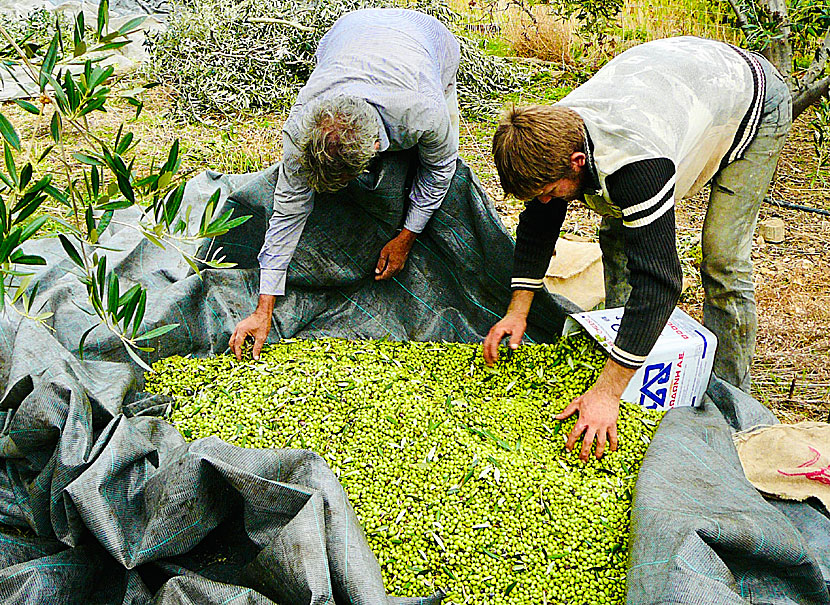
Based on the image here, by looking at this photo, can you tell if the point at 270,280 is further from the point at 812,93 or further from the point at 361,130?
the point at 812,93

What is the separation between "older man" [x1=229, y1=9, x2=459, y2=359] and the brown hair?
49cm

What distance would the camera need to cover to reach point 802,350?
10.5ft

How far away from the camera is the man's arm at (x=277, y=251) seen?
256 cm

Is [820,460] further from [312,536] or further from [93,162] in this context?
[93,162]

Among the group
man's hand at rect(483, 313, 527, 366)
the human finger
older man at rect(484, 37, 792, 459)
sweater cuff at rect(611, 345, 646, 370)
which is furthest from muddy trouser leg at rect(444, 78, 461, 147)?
the human finger

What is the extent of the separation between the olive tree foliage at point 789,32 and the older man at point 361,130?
187 centimetres

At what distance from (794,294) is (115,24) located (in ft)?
21.0

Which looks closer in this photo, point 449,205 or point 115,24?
point 449,205

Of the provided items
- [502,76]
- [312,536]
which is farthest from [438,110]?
[502,76]

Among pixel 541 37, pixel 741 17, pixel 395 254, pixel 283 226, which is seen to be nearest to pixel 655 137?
pixel 395 254

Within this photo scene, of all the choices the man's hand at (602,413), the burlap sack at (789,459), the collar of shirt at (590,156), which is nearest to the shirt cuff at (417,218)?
the collar of shirt at (590,156)

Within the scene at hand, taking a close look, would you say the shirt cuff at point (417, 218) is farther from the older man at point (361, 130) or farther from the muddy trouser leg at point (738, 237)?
the muddy trouser leg at point (738, 237)

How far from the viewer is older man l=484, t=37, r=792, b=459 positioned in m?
1.95

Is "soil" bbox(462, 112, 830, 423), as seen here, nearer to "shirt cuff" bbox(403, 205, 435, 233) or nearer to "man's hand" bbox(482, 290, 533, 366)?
"man's hand" bbox(482, 290, 533, 366)
